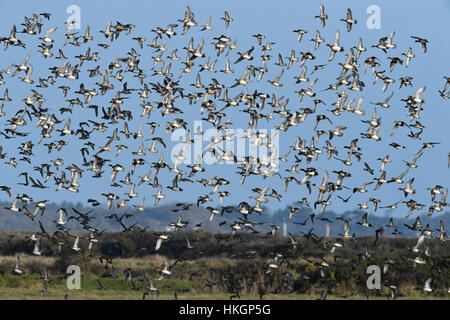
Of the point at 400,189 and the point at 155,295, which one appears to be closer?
the point at 155,295

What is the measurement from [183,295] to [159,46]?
720 inches

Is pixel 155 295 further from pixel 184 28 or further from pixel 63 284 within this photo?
pixel 184 28

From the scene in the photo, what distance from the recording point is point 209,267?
59.2 m

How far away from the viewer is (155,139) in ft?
199

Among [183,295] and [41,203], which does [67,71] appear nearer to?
[41,203]

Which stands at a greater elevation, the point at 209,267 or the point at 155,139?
the point at 155,139

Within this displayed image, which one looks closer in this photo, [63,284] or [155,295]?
[155,295]

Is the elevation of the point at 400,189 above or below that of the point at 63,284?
above

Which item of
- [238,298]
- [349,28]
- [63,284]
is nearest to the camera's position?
[238,298]

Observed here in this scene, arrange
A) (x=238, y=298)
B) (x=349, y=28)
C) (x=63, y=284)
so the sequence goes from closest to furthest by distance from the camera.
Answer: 1. (x=238, y=298)
2. (x=63, y=284)
3. (x=349, y=28)

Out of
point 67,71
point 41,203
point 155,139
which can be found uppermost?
point 67,71

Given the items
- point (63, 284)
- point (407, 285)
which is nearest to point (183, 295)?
point (63, 284)

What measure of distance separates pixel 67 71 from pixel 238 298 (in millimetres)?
19036

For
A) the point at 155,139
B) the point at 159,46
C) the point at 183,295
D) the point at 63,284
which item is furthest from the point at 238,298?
the point at 159,46
